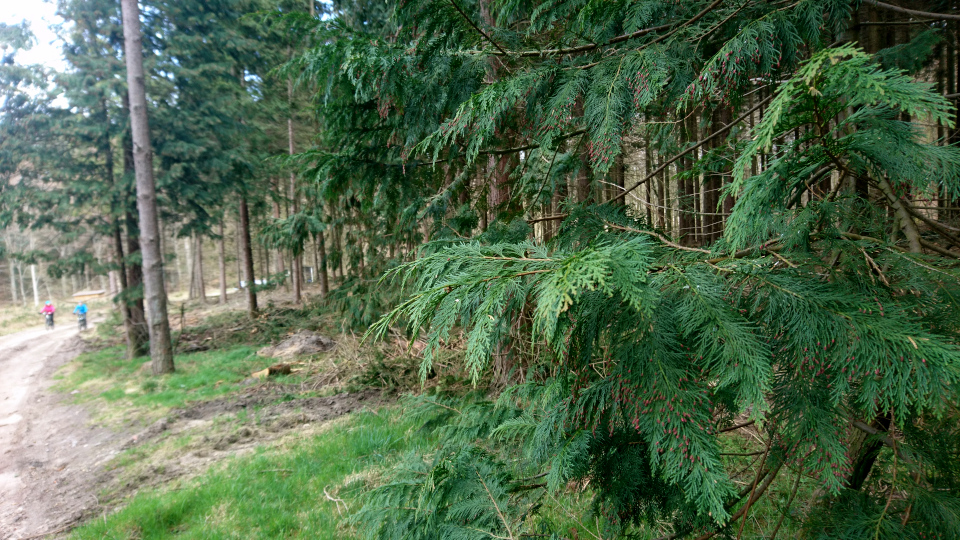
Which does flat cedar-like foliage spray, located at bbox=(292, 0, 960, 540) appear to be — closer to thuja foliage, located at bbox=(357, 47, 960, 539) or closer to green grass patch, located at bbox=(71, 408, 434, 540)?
thuja foliage, located at bbox=(357, 47, 960, 539)

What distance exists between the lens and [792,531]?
287cm

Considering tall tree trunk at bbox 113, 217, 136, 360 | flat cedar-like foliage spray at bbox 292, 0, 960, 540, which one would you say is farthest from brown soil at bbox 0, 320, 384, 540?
flat cedar-like foliage spray at bbox 292, 0, 960, 540

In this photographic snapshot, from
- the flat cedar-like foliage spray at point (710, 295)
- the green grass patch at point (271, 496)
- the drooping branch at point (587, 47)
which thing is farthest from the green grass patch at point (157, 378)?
the drooping branch at point (587, 47)

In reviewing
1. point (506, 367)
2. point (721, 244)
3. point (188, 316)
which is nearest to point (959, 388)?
point (721, 244)

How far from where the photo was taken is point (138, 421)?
7.71 m

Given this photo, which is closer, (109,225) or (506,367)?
(506,367)

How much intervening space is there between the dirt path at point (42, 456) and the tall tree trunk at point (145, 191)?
192 cm

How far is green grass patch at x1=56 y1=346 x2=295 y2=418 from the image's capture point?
892cm

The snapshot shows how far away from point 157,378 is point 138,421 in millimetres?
3010

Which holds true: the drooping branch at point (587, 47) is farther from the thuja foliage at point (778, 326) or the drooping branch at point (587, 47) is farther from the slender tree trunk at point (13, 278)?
the slender tree trunk at point (13, 278)

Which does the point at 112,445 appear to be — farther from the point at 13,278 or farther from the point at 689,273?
the point at 13,278

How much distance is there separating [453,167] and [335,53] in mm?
1317

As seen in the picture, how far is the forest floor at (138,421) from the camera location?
5.23m

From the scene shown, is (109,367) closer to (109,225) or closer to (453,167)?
(109,225)
